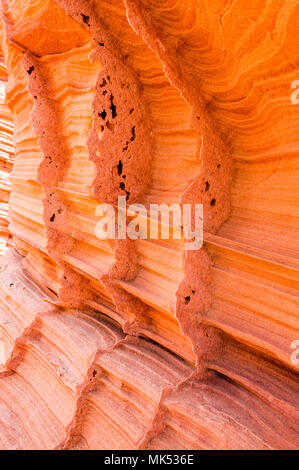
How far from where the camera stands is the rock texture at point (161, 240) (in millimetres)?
1464

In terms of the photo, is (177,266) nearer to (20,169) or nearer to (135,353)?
(135,353)

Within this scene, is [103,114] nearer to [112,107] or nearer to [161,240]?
[112,107]

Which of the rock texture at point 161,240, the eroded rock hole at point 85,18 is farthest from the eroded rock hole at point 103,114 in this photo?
the eroded rock hole at point 85,18

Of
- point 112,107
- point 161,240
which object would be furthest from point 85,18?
point 161,240

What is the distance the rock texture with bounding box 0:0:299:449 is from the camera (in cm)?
146

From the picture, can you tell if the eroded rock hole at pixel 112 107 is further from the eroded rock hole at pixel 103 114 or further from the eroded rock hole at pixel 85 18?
the eroded rock hole at pixel 85 18

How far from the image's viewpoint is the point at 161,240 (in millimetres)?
1823

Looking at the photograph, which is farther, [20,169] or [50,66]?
[20,169]

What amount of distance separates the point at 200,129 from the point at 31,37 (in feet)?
4.68

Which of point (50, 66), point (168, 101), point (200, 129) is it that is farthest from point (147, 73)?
point (50, 66)

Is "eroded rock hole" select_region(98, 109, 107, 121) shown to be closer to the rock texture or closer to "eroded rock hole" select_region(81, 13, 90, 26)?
the rock texture

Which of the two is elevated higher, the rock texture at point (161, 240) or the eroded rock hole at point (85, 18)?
the eroded rock hole at point (85, 18)

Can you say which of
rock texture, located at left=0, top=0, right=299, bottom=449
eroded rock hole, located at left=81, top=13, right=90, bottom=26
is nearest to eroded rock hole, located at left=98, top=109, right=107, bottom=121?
rock texture, located at left=0, top=0, right=299, bottom=449

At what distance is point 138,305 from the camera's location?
6.74 feet
